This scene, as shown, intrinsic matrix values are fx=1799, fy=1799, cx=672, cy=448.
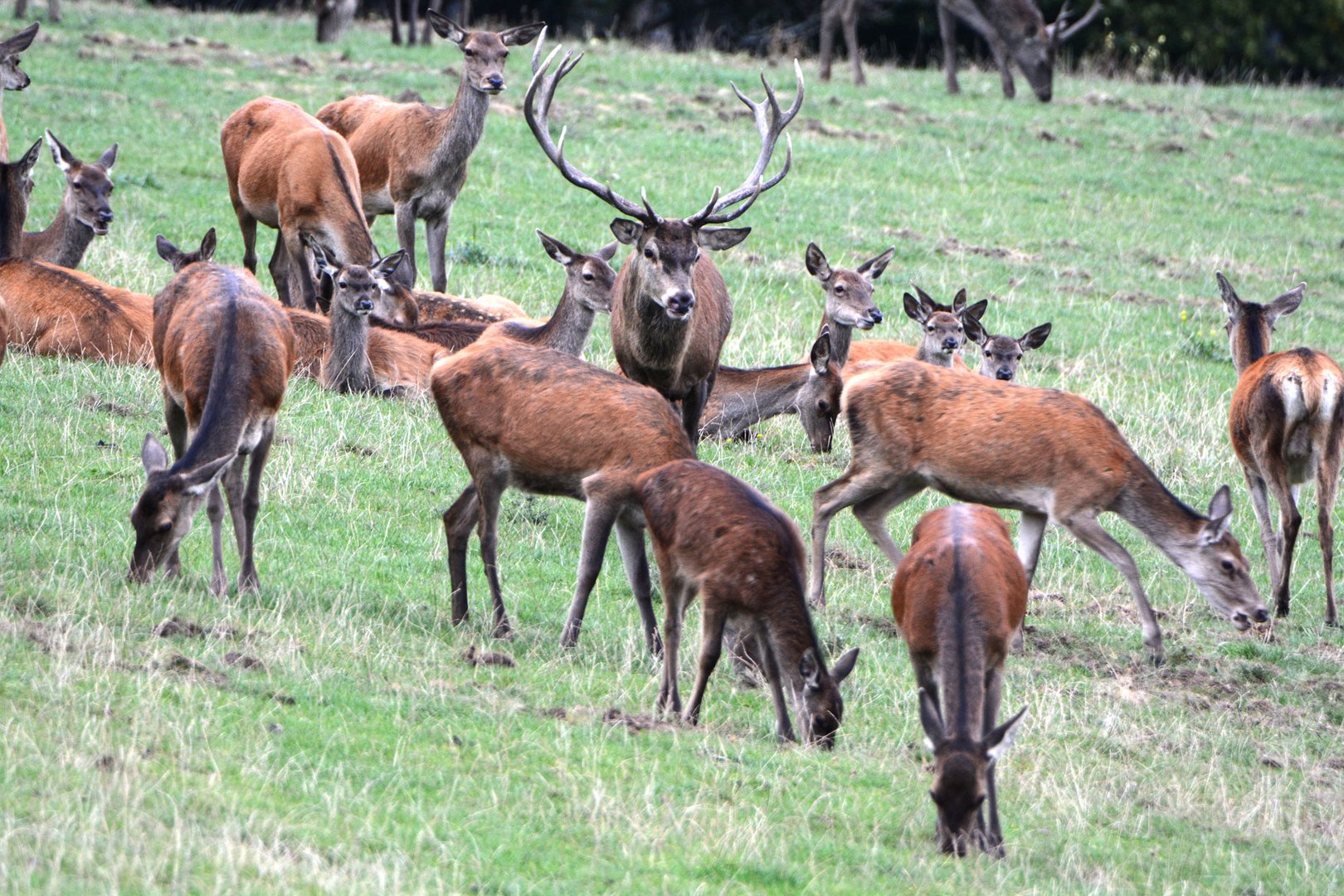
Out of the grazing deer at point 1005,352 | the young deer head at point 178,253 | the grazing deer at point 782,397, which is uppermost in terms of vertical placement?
the young deer head at point 178,253

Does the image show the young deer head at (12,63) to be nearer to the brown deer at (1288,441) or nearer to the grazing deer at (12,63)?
the grazing deer at (12,63)

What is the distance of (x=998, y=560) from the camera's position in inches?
260

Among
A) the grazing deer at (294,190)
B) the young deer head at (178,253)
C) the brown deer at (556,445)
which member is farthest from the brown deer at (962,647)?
the grazing deer at (294,190)

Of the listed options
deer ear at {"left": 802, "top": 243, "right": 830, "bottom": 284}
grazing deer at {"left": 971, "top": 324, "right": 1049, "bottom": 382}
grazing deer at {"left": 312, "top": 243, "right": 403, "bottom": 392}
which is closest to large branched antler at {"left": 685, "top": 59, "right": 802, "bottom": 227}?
deer ear at {"left": 802, "top": 243, "right": 830, "bottom": 284}

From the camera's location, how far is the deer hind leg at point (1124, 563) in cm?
817

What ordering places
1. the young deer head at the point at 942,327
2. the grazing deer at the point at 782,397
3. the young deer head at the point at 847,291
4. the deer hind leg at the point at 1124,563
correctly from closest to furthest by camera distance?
1. the deer hind leg at the point at 1124,563
2. the grazing deer at the point at 782,397
3. the young deer head at the point at 942,327
4. the young deer head at the point at 847,291

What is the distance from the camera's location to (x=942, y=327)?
11867mm

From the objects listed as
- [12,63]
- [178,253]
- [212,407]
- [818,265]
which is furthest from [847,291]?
[12,63]

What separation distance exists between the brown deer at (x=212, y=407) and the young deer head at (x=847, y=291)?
4.95 meters

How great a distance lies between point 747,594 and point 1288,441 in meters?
4.47

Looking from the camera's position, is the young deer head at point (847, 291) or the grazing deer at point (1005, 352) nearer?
the grazing deer at point (1005, 352)

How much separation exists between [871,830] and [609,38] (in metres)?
24.2

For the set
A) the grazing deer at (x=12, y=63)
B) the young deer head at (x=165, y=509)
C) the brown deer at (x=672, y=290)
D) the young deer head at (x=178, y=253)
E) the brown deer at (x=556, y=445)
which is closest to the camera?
the young deer head at (x=165, y=509)

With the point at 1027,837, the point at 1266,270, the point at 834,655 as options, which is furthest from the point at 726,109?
the point at 1027,837
